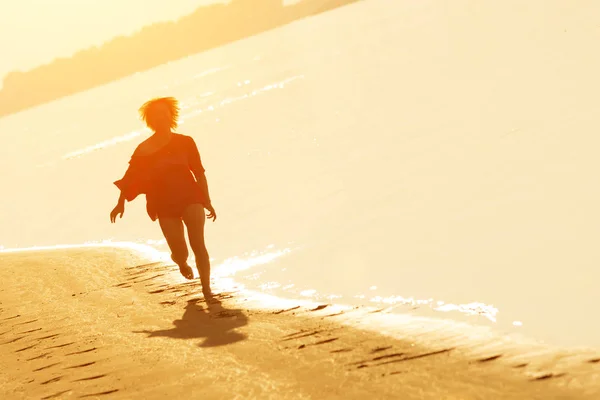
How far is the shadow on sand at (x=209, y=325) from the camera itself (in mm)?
6152

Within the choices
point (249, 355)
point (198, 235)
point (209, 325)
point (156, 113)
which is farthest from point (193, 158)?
point (249, 355)

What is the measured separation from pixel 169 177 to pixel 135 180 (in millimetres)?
343

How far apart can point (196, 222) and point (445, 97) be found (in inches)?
698

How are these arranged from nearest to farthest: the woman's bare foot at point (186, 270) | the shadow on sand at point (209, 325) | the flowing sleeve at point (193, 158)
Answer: the shadow on sand at point (209, 325) < the flowing sleeve at point (193, 158) < the woman's bare foot at point (186, 270)

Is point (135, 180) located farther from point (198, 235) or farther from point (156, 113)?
point (198, 235)

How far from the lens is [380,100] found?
97.7ft

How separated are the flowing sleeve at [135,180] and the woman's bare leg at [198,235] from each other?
0.46 meters

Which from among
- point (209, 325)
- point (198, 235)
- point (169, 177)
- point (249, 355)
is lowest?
point (249, 355)

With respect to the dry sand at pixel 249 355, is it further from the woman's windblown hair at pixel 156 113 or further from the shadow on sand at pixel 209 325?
the woman's windblown hair at pixel 156 113

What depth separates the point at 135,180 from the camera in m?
7.52

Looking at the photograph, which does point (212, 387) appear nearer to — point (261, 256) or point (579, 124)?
point (261, 256)

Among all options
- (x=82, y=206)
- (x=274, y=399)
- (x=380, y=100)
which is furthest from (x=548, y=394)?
(x=380, y=100)

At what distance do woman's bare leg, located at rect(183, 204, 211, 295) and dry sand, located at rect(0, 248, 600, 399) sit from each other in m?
0.28

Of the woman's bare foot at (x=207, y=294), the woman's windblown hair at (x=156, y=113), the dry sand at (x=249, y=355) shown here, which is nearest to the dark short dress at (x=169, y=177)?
the woman's windblown hair at (x=156, y=113)
